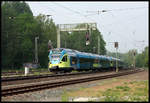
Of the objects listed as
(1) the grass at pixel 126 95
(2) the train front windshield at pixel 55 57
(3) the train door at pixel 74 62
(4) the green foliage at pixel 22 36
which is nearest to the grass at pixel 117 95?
(1) the grass at pixel 126 95

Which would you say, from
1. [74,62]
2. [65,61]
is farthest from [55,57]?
[74,62]

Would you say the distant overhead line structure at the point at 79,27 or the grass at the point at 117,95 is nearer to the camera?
the grass at the point at 117,95

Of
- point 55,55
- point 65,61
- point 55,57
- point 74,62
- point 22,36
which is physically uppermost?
point 22,36

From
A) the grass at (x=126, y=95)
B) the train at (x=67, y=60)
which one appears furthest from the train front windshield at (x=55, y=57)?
the grass at (x=126, y=95)

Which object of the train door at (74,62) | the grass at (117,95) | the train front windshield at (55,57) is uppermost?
the train front windshield at (55,57)

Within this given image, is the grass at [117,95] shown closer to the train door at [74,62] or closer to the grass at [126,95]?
the grass at [126,95]

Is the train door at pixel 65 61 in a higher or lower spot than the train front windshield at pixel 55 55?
lower

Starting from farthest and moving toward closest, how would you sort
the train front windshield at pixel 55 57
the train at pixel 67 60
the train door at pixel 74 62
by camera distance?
the train door at pixel 74 62 → the train front windshield at pixel 55 57 → the train at pixel 67 60

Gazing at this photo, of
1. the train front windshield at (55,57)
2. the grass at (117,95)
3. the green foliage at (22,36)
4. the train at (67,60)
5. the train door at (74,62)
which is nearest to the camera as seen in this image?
the grass at (117,95)

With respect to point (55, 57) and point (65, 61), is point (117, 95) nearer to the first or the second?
point (65, 61)

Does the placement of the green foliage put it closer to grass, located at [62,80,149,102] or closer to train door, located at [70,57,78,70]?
train door, located at [70,57,78,70]

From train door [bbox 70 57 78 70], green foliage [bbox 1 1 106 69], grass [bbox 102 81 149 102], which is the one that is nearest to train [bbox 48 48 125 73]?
train door [bbox 70 57 78 70]

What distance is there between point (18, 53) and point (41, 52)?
8.10 m

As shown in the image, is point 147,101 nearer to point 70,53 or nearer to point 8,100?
point 8,100
